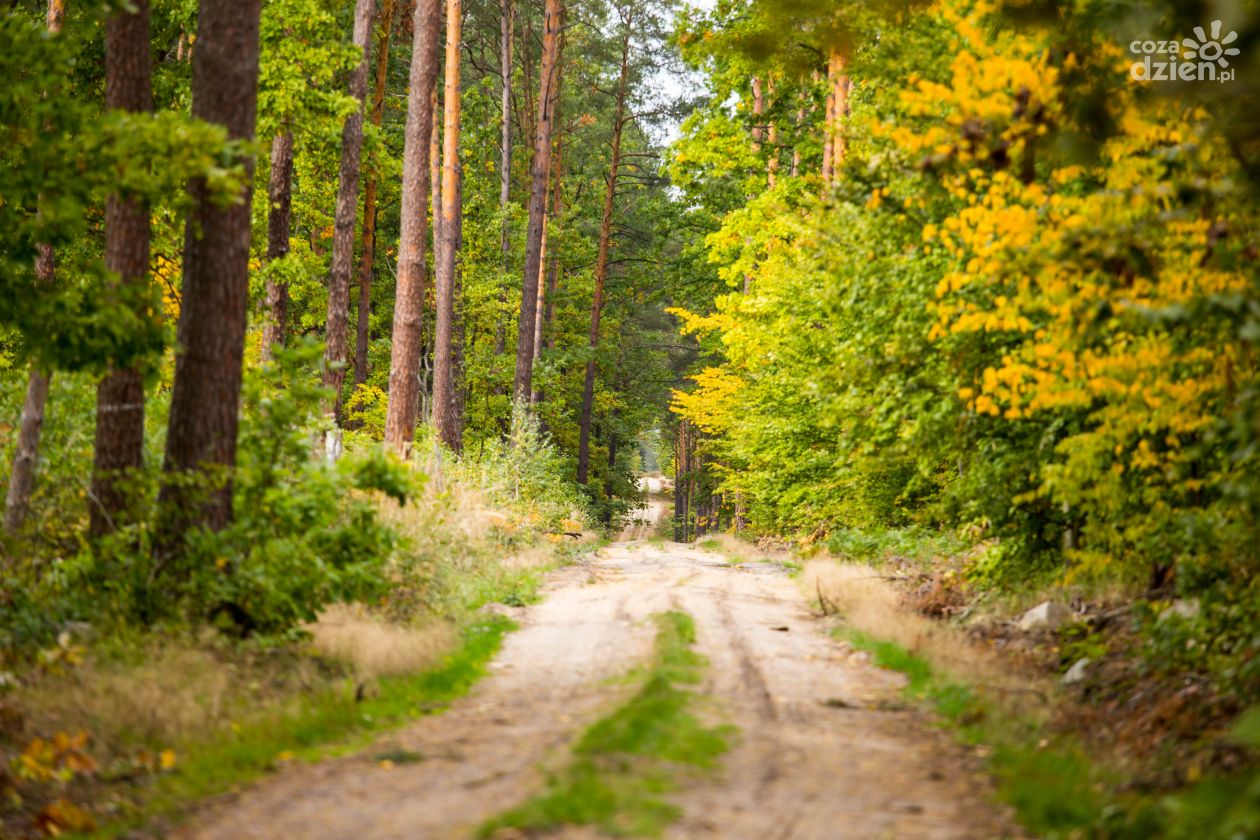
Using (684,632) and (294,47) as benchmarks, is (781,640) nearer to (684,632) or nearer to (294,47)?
(684,632)

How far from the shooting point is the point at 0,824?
197 inches

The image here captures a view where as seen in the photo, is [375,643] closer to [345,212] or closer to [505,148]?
[345,212]

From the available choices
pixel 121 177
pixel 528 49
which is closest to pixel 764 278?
pixel 121 177

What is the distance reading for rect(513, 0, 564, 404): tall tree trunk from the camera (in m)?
26.5

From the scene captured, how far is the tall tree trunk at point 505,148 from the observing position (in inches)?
1205

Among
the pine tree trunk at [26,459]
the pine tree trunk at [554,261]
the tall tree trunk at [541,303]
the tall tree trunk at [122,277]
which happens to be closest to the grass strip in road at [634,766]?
the tall tree trunk at [122,277]

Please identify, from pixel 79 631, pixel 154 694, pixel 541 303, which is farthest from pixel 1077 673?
pixel 541 303

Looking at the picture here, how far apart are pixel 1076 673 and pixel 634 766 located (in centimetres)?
458

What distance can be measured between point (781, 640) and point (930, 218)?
4.65 meters

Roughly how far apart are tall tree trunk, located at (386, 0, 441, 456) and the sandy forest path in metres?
6.86

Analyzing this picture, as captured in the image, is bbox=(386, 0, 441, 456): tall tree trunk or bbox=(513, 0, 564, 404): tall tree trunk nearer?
bbox=(386, 0, 441, 456): tall tree trunk

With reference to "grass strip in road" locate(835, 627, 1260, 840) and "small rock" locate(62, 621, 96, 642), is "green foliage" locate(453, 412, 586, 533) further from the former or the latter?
"grass strip in road" locate(835, 627, 1260, 840)

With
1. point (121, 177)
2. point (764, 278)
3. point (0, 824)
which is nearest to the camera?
point (0, 824)

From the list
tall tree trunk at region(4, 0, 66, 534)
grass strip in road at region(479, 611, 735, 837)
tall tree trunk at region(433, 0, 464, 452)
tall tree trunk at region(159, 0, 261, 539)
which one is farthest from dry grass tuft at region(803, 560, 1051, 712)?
tall tree trunk at region(433, 0, 464, 452)
